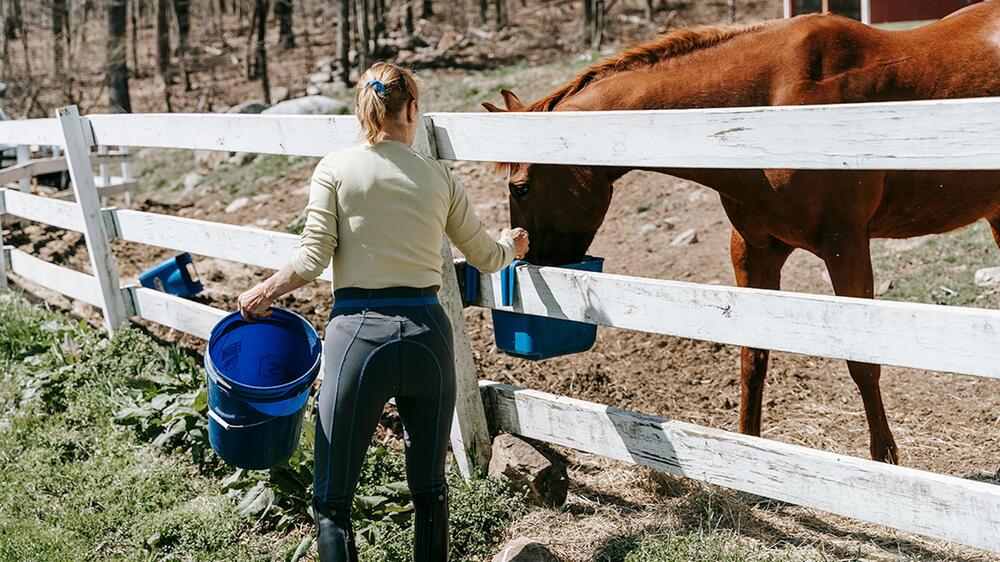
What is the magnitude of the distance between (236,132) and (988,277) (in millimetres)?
4956

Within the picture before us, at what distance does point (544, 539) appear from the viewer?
3719 mm

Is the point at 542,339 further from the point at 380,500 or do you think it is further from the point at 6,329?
the point at 6,329

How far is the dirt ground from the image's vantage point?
3742 mm

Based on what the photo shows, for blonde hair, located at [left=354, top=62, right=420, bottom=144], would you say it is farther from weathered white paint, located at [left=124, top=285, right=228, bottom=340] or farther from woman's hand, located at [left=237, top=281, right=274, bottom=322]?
weathered white paint, located at [left=124, top=285, right=228, bottom=340]

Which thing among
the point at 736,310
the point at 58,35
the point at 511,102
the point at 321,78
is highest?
the point at 511,102

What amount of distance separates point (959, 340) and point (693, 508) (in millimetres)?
1442

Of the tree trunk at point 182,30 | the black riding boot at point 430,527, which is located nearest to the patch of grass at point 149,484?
the black riding boot at point 430,527

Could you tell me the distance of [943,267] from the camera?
7.00 m

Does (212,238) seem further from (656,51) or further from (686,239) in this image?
(686,239)

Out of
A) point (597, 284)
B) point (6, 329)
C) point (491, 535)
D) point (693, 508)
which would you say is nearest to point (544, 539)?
point (491, 535)

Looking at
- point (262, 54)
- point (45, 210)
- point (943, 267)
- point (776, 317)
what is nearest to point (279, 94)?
point (262, 54)

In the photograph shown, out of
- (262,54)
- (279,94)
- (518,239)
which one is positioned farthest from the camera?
(279,94)

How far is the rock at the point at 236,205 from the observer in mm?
12055

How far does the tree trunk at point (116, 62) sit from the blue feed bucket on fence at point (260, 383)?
61.1ft
